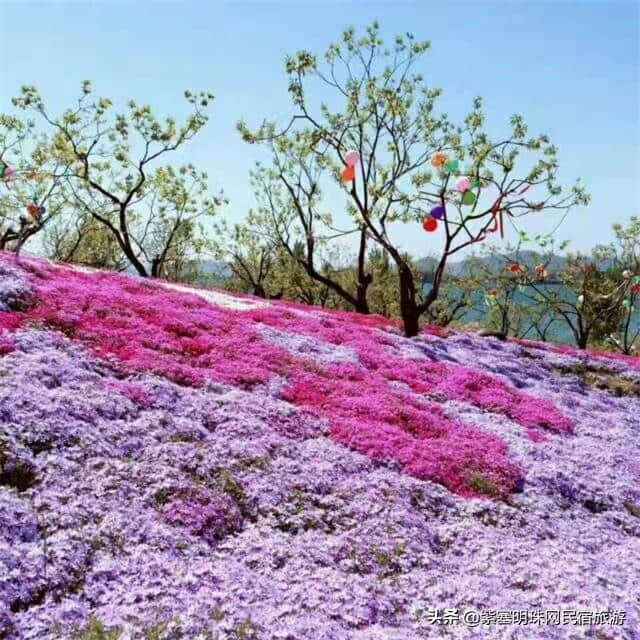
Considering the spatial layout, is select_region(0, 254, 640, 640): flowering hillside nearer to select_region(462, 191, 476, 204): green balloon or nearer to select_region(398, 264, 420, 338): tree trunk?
select_region(398, 264, 420, 338): tree trunk

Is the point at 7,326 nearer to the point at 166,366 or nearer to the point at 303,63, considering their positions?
the point at 166,366

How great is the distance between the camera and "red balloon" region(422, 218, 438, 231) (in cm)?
2600

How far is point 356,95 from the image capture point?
119 ft

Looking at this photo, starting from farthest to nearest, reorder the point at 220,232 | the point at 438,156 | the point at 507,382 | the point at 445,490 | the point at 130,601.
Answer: the point at 220,232 < the point at 438,156 < the point at 507,382 < the point at 445,490 < the point at 130,601

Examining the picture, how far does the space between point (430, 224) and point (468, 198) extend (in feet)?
6.16

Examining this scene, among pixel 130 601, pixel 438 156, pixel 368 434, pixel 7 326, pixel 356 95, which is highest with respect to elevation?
pixel 356 95

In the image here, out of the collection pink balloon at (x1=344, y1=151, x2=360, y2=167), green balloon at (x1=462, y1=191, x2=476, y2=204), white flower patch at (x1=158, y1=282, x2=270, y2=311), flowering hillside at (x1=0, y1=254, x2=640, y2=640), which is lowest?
flowering hillside at (x1=0, y1=254, x2=640, y2=640)

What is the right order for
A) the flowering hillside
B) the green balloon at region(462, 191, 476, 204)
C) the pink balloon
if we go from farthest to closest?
1. the green balloon at region(462, 191, 476, 204)
2. the pink balloon
3. the flowering hillside

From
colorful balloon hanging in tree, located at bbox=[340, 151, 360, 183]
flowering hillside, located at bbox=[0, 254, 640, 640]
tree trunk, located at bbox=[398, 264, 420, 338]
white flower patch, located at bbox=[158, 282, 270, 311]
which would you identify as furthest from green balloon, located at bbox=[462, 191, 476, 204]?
white flower patch, located at bbox=[158, 282, 270, 311]

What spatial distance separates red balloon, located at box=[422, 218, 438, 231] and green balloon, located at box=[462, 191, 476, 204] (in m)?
1.46

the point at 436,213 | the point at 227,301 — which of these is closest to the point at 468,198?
the point at 436,213

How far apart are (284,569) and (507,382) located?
1497cm

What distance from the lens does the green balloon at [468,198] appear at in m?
25.3

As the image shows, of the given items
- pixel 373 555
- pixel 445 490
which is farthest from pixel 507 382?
pixel 373 555
